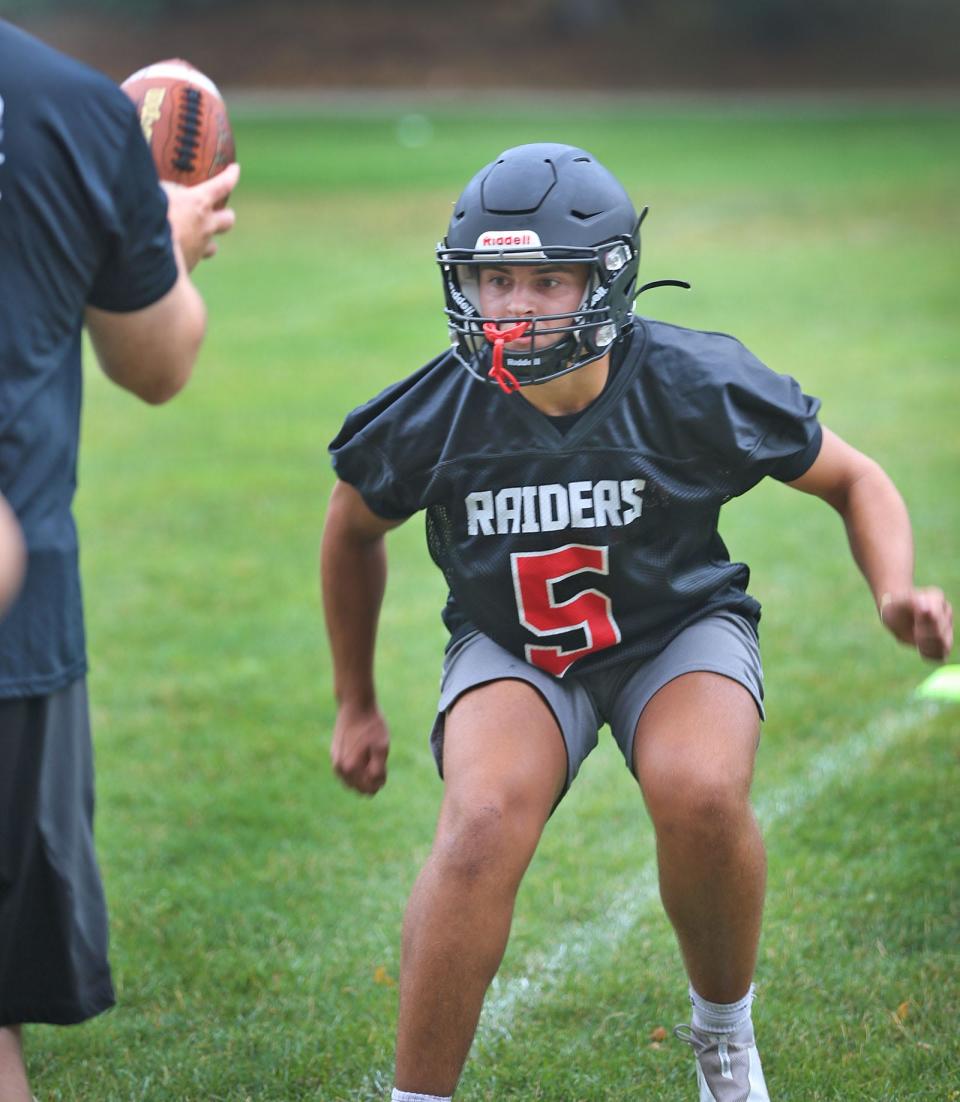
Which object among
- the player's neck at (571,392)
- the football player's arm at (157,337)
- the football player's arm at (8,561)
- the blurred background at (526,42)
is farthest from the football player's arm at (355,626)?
the blurred background at (526,42)

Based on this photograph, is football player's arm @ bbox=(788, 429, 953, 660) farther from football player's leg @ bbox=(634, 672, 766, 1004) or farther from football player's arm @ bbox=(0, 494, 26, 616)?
football player's arm @ bbox=(0, 494, 26, 616)

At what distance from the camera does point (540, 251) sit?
3.18 m

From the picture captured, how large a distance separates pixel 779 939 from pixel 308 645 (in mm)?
2863

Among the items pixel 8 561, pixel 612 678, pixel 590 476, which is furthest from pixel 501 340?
pixel 8 561

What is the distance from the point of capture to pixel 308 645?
21.3 feet

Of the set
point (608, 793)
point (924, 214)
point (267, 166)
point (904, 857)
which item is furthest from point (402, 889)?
point (267, 166)

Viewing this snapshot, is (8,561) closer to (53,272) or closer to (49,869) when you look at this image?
(53,272)

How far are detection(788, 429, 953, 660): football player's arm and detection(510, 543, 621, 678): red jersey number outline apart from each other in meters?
0.48

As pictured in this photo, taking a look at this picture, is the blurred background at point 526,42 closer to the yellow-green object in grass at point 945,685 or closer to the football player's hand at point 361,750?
the yellow-green object in grass at point 945,685

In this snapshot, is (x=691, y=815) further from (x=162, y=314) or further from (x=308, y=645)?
(x=308, y=645)

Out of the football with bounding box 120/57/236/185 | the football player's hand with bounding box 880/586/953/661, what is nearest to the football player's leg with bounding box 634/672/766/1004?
the football player's hand with bounding box 880/586/953/661

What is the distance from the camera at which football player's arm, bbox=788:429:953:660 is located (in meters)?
3.00

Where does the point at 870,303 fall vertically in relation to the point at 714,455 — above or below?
below

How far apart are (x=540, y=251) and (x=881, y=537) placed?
90 centimetres
